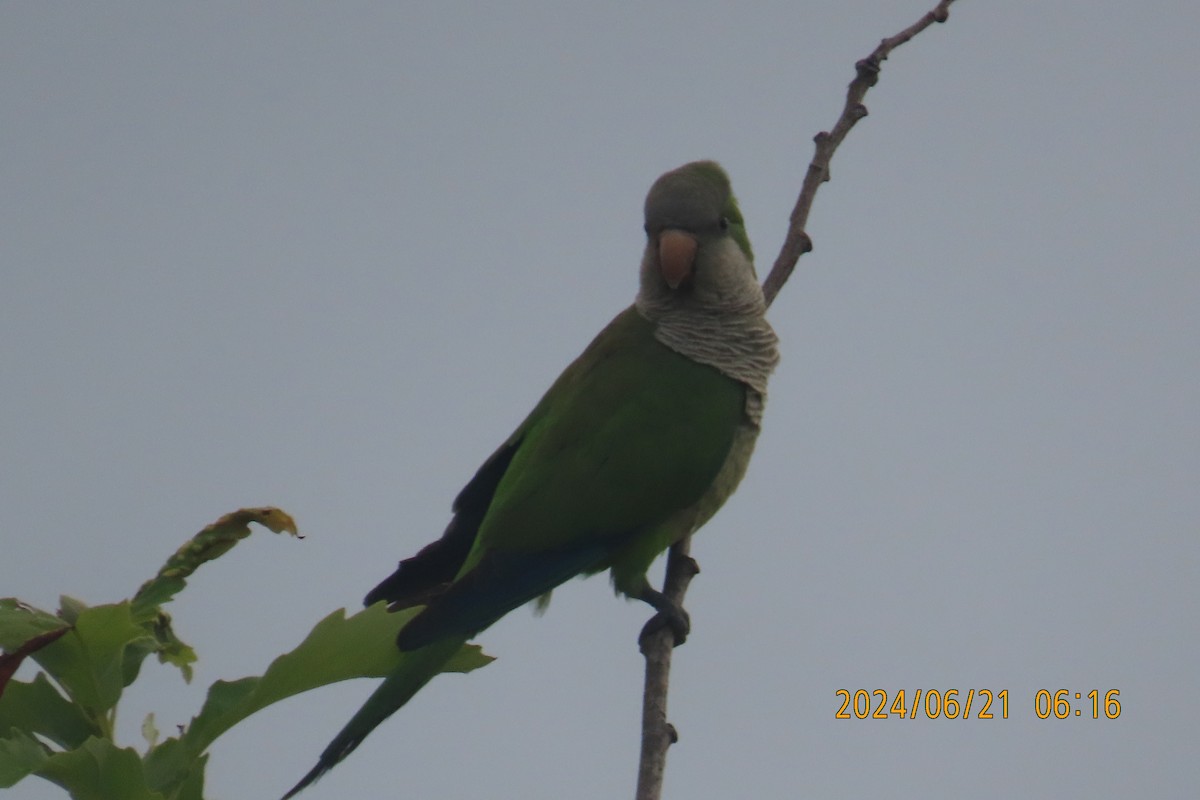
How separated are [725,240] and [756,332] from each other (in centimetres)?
35

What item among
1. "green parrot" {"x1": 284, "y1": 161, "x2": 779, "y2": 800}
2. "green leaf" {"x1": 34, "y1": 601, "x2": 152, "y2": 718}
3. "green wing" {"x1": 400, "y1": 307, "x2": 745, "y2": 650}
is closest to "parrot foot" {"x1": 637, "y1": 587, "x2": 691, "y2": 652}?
"green parrot" {"x1": 284, "y1": 161, "x2": 779, "y2": 800}

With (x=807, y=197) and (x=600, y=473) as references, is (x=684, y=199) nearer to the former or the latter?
(x=807, y=197)

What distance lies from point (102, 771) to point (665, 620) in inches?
82.9

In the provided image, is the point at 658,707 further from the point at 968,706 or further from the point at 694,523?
the point at 968,706

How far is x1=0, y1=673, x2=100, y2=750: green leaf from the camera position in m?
2.17

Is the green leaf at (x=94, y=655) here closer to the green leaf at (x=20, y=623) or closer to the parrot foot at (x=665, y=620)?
the green leaf at (x=20, y=623)

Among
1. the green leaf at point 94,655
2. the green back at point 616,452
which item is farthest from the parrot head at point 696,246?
the green leaf at point 94,655

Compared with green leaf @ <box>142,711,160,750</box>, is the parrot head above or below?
above

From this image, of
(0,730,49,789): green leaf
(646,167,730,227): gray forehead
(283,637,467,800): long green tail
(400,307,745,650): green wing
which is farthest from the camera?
(646,167,730,227): gray forehead

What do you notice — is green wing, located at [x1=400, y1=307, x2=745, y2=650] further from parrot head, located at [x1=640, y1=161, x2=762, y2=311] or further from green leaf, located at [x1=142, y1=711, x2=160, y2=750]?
green leaf, located at [x1=142, y1=711, x2=160, y2=750]

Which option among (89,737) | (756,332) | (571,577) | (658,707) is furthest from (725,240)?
(89,737)

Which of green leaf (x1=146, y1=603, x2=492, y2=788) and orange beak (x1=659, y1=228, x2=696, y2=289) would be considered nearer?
green leaf (x1=146, y1=603, x2=492, y2=788)

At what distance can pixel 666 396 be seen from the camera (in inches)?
169

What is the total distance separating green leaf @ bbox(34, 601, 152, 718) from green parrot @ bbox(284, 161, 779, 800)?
5.12ft
